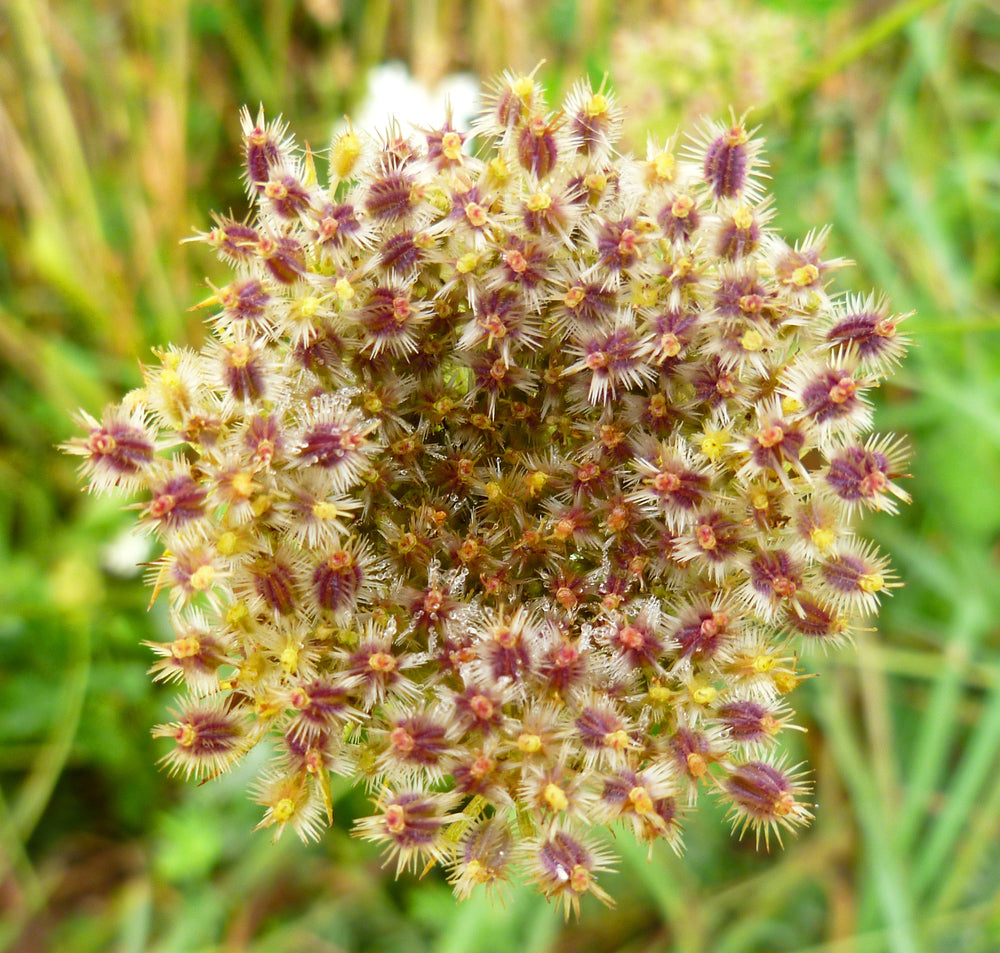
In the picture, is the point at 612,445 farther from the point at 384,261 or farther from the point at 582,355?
the point at 384,261

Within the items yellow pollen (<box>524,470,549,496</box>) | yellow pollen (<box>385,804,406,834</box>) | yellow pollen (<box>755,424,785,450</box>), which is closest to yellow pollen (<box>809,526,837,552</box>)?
yellow pollen (<box>755,424,785,450</box>)

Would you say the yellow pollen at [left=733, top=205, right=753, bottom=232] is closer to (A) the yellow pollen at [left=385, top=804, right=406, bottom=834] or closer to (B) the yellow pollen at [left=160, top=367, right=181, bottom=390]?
(B) the yellow pollen at [left=160, top=367, right=181, bottom=390]

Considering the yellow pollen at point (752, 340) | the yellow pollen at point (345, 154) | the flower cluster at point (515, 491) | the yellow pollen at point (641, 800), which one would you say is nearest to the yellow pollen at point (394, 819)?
the flower cluster at point (515, 491)

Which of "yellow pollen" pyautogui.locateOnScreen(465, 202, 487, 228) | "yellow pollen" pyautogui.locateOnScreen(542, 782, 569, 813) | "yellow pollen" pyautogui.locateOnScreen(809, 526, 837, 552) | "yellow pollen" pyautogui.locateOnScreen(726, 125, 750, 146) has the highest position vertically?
"yellow pollen" pyautogui.locateOnScreen(726, 125, 750, 146)

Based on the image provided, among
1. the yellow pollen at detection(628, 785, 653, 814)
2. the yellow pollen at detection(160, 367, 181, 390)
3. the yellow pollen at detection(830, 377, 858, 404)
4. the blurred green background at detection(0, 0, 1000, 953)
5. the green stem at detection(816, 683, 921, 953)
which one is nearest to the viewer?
the yellow pollen at detection(628, 785, 653, 814)

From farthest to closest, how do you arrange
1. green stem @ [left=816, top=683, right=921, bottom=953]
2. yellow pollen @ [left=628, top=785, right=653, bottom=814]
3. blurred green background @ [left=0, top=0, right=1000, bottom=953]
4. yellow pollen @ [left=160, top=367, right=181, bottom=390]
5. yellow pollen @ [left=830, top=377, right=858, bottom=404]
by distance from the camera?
blurred green background @ [left=0, top=0, right=1000, bottom=953], green stem @ [left=816, top=683, right=921, bottom=953], yellow pollen @ [left=160, top=367, right=181, bottom=390], yellow pollen @ [left=830, top=377, right=858, bottom=404], yellow pollen @ [left=628, top=785, right=653, bottom=814]

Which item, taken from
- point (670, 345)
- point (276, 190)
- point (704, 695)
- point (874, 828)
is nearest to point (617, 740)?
point (704, 695)

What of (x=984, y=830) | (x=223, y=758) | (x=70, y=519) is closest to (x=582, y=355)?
(x=223, y=758)

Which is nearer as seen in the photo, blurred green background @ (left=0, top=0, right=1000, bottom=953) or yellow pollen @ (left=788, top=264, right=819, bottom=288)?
yellow pollen @ (left=788, top=264, right=819, bottom=288)
